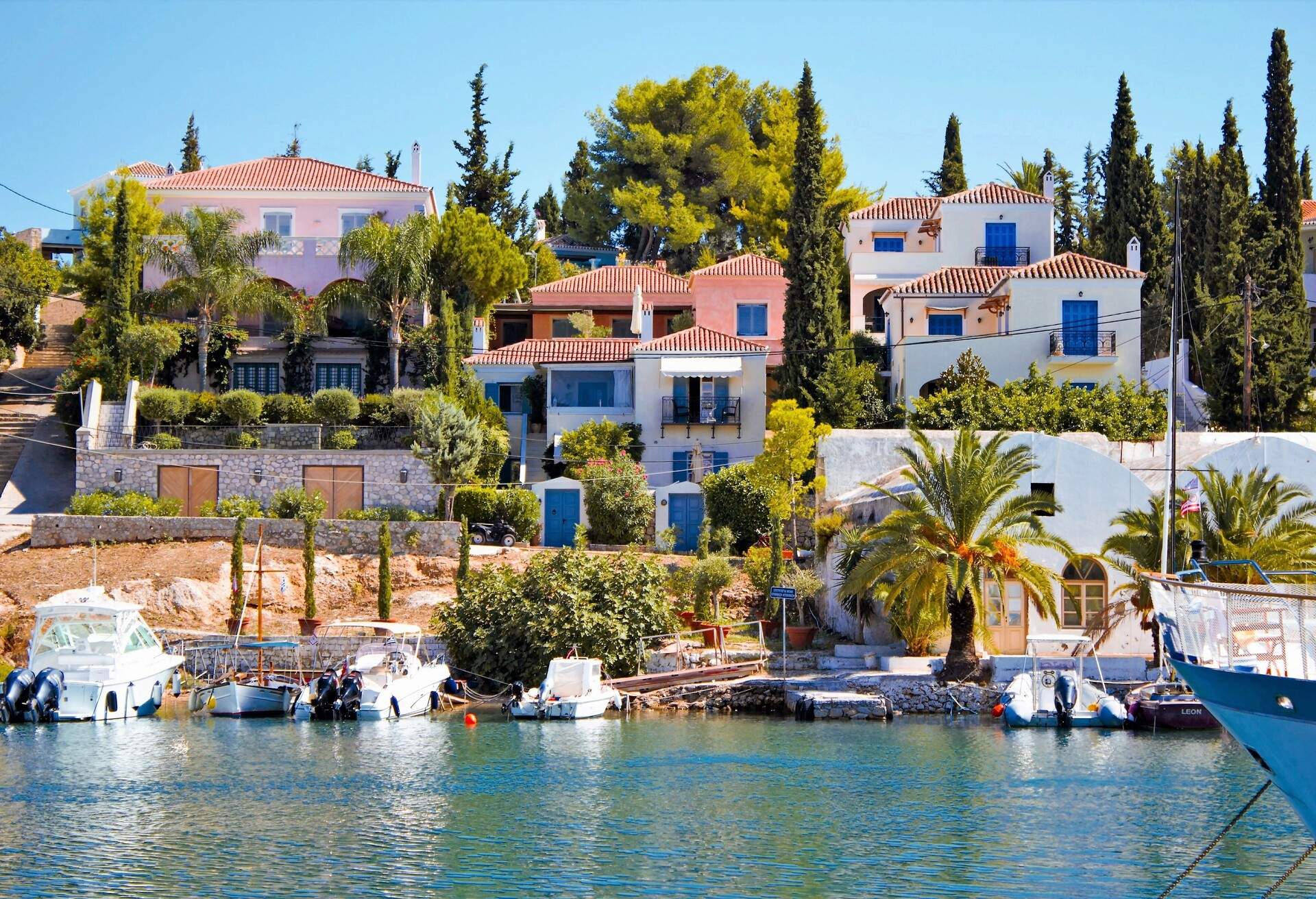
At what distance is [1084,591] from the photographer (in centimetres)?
3925

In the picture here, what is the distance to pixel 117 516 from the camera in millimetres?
46500

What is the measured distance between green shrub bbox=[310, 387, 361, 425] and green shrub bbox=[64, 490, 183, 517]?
5.54 meters

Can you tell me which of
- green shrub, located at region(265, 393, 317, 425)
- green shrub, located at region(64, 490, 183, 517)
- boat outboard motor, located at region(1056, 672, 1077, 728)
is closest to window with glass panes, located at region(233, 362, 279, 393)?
green shrub, located at region(265, 393, 317, 425)

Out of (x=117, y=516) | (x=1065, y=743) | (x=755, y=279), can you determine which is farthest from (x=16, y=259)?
(x=1065, y=743)

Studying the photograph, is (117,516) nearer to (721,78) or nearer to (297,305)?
(297,305)

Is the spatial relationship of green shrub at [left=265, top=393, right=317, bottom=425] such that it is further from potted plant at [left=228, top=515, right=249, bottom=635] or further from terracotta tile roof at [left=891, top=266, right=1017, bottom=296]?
terracotta tile roof at [left=891, top=266, right=1017, bottom=296]

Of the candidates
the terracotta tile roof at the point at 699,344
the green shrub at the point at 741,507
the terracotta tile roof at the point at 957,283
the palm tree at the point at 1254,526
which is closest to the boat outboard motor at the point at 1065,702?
the palm tree at the point at 1254,526

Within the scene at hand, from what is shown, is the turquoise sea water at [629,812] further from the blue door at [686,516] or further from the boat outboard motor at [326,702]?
the blue door at [686,516]

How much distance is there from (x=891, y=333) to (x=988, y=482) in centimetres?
2150

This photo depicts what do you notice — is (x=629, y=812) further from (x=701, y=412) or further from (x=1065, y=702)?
(x=701, y=412)

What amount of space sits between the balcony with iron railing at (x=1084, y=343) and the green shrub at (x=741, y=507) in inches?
525

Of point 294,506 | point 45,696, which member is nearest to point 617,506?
point 294,506

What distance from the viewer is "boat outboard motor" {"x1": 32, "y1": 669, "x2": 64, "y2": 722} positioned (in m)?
36.0

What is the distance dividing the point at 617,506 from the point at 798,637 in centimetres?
833
